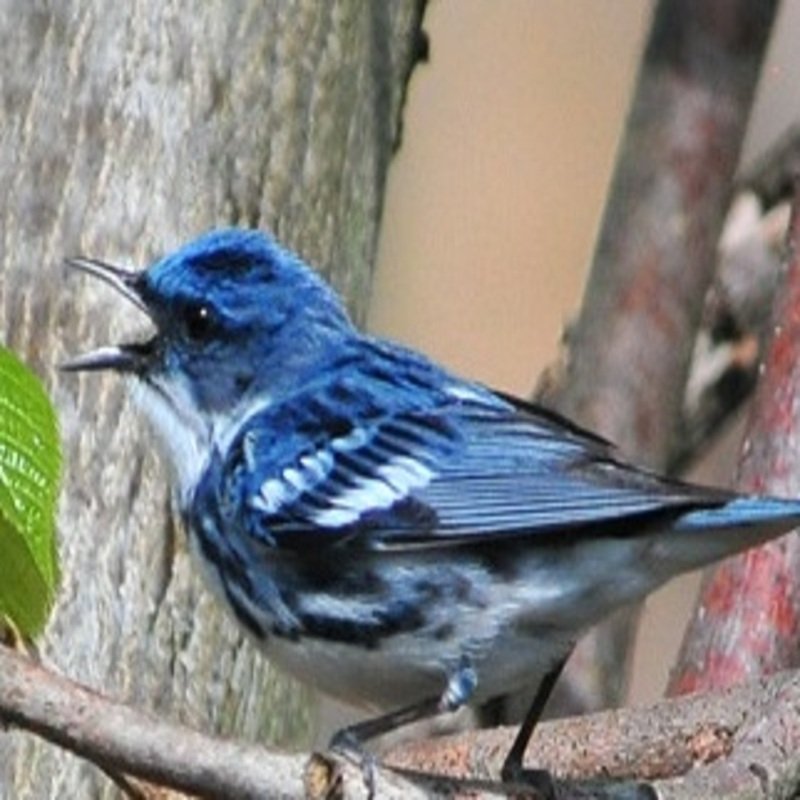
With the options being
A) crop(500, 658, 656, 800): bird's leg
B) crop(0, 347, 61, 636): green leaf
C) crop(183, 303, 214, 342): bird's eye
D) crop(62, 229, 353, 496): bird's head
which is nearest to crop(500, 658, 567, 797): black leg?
crop(500, 658, 656, 800): bird's leg

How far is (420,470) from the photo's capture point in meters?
3.91

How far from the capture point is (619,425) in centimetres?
511

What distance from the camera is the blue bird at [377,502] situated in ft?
12.0

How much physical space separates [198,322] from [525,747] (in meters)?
0.78

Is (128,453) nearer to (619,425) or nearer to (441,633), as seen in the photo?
(441,633)

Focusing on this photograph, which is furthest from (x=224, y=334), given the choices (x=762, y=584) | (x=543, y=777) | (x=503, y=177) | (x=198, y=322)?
(x=503, y=177)

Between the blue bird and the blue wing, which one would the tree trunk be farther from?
the blue wing

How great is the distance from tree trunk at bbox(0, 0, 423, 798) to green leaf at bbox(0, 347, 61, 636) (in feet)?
3.08

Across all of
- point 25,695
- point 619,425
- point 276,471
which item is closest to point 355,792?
point 25,695

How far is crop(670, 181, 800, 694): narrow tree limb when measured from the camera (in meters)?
4.65

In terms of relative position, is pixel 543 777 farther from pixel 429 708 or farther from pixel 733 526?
pixel 733 526

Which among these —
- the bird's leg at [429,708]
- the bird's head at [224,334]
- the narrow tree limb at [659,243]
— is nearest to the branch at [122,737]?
the bird's leg at [429,708]

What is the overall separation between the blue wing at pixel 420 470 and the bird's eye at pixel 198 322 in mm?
167

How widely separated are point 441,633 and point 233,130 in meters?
0.99
